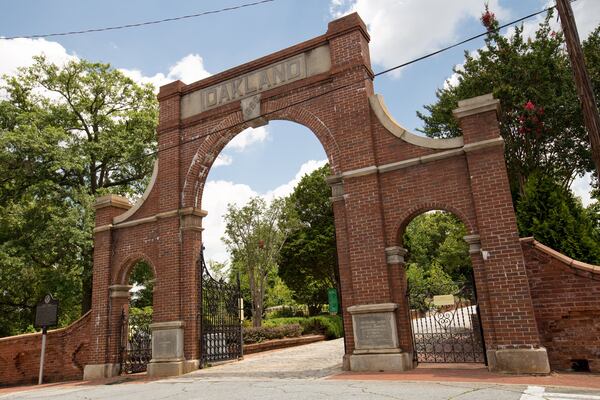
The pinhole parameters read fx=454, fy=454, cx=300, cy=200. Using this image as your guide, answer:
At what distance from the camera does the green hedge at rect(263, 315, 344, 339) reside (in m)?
23.5

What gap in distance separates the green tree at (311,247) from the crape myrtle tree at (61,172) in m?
12.0

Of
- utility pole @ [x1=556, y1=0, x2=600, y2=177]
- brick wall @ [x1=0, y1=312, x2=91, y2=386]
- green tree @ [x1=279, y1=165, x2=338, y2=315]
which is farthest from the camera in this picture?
green tree @ [x1=279, y1=165, x2=338, y2=315]

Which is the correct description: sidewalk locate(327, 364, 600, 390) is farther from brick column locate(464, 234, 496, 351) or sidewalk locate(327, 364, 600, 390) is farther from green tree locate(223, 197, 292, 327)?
green tree locate(223, 197, 292, 327)

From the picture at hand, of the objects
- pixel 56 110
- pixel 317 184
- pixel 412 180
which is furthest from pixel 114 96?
pixel 412 180

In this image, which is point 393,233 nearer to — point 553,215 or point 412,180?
point 412,180

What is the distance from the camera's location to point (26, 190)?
1888cm

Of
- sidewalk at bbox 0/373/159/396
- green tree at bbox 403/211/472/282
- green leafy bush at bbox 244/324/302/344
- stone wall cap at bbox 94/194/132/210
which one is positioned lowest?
sidewalk at bbox 0/373/159/396

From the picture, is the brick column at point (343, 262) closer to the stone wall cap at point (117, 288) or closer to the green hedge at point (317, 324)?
the stone wall cap at point (117, 288)

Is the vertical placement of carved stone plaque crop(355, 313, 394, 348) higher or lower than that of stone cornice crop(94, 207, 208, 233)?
lower

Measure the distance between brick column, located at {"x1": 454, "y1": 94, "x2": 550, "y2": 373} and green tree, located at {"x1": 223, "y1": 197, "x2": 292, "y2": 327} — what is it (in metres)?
16.0

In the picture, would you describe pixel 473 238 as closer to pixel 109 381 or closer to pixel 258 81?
pixel 258 81

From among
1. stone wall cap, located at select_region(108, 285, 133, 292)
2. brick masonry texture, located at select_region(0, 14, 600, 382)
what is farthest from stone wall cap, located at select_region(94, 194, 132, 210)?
stone wall cap, located at select_region(108, 285, 133, 292)

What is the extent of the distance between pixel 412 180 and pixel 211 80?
250 inches

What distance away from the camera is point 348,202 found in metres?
9.69
